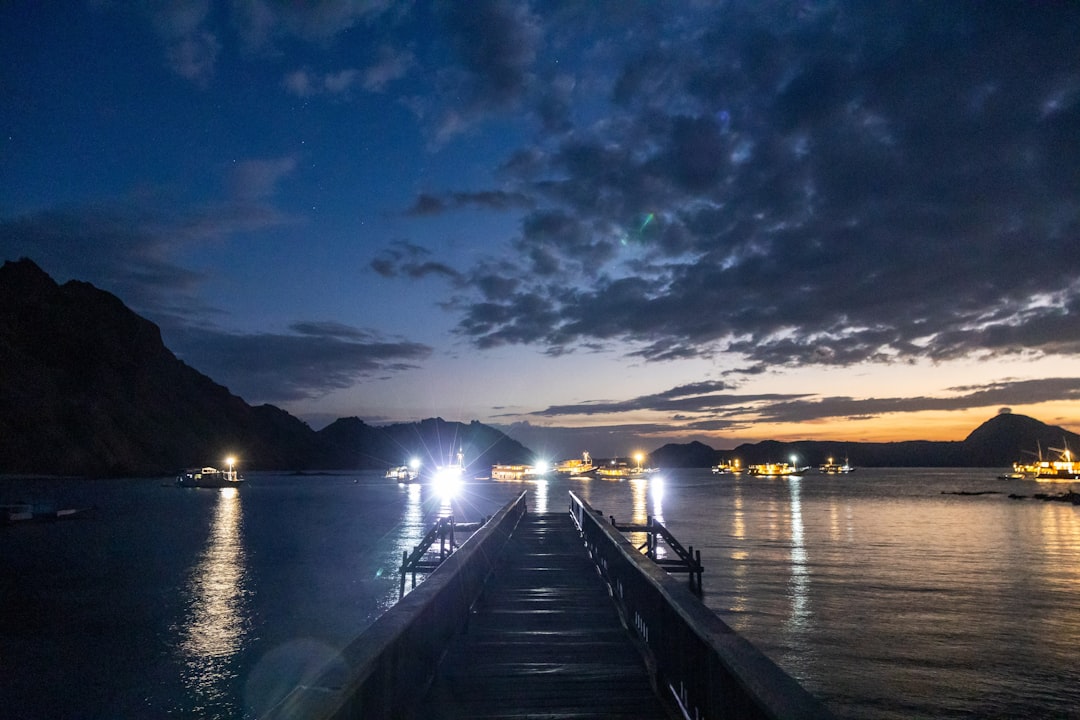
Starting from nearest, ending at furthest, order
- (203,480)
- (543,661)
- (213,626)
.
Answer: (543,661)
(213,626)
(203,480)

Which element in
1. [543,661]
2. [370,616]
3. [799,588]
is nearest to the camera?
[543,661]

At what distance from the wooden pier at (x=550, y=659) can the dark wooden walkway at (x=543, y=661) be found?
21 mm

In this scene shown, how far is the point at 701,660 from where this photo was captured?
17.1 feet

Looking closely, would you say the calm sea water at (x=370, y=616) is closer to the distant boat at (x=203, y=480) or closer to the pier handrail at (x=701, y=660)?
the pier handrail at (x=701, y=660)

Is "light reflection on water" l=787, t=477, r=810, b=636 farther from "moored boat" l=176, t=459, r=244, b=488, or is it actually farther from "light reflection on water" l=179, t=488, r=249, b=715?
"moored boat" l=176, t=459, r=244, b=488

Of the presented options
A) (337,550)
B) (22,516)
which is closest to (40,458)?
(22,516)

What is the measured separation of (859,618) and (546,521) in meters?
12.1

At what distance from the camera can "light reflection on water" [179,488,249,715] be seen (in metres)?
17.0

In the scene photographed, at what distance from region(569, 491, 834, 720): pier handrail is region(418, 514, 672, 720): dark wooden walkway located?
Result: 41cm

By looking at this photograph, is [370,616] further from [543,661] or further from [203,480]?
[203,480]

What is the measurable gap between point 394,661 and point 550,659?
368cm

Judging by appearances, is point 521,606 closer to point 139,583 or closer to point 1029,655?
point 1029,655

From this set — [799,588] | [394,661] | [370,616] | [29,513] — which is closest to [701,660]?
[394,661]

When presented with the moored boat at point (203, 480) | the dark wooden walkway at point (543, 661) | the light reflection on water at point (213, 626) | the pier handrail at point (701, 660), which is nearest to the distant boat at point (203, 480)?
the moored boat at point (203, 480)
